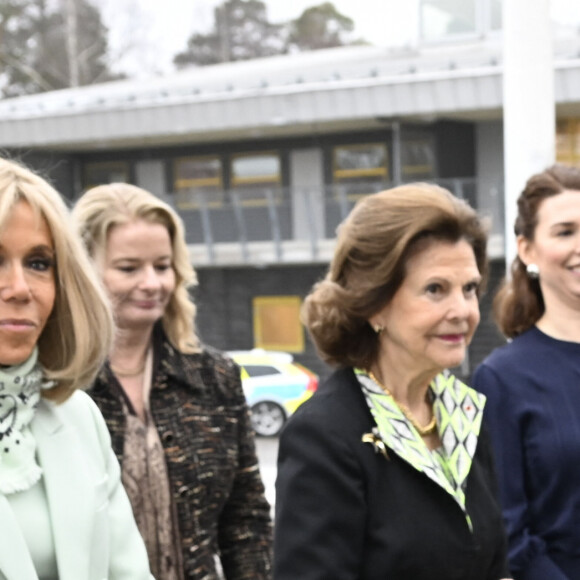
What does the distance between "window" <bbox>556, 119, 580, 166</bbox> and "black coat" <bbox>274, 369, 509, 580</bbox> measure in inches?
778

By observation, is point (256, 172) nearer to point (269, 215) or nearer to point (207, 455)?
point (269, 215)

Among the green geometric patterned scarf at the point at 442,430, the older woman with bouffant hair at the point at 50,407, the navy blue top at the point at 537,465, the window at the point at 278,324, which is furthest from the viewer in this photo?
the window at the point at 278,324

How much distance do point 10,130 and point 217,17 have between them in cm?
2569

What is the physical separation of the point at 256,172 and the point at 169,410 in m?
21.8

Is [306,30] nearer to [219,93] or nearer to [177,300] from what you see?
[219,93]

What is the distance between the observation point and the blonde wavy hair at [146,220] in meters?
3.30

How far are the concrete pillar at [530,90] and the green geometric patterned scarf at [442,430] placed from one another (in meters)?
2.98

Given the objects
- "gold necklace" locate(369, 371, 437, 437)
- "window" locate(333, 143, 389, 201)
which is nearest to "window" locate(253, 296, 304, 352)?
"window" locate(333, 143, 389, 201)

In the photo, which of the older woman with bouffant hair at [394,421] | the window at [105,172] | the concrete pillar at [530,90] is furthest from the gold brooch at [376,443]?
the window at [105,172]

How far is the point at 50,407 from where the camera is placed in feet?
7.85

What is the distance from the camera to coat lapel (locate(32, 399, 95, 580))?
2.21 m

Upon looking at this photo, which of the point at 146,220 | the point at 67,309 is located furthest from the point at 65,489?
the point at 146,220

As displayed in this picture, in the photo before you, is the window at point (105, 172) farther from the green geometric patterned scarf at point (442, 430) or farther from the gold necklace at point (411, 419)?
the gold necklace at point (411, 419)

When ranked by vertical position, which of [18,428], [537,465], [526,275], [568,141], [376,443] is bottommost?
[537,465]
